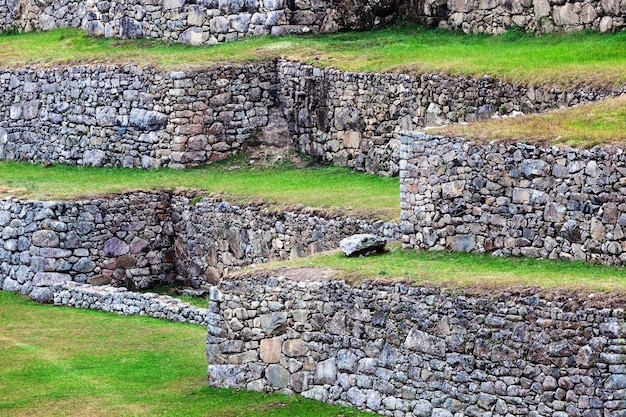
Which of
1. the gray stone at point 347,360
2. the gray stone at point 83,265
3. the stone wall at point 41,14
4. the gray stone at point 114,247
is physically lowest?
the gray stone at point 83,265

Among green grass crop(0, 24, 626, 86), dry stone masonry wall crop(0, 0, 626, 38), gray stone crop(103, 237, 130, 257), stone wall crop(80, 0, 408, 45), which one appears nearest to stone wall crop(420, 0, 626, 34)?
dry stone masonry wall crop(0, 0, 626, 38)

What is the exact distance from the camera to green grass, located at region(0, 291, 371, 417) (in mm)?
29609

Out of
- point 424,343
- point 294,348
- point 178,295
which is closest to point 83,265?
point 178,295

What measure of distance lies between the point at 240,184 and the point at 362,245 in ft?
31.2

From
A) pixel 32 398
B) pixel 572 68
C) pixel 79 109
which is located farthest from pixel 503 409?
pixel 79 109

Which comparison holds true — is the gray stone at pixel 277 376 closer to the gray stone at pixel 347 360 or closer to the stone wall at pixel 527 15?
the gray stone at pixel 347 360

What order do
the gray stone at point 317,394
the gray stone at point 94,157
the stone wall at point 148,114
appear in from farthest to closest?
the gray stone at point 94,157 < the stone wall at point 148,114 < the gray stone at point 317,394

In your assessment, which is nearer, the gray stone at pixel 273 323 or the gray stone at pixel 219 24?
the gray stone at pixel 273 323

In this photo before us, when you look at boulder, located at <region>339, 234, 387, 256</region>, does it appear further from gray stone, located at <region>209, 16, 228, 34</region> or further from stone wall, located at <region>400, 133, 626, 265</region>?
gray stone, located at <region>209, 16, 228, 34</region>

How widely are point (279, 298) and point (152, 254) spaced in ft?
35.8

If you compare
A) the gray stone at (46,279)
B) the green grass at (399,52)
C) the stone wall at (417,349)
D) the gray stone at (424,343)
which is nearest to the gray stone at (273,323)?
the stone wall at (417,349)

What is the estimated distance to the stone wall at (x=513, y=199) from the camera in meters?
28.2

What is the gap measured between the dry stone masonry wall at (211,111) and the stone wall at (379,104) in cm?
2

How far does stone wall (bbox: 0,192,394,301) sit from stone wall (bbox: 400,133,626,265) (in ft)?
25.1
